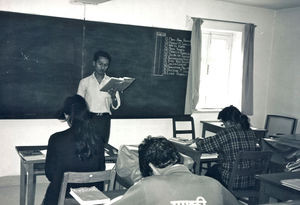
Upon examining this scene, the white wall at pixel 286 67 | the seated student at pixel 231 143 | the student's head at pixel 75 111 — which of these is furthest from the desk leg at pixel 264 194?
the white wall at pixel 286 67

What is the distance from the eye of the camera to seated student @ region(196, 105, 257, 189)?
3.56 meters

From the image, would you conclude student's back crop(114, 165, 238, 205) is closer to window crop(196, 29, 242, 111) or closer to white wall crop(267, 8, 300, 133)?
window crop(196, 29, 242, 111)

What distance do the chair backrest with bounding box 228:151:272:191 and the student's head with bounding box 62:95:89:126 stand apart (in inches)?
57.9

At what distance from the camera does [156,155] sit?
186 centimetres

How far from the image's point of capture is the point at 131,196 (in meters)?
1.61

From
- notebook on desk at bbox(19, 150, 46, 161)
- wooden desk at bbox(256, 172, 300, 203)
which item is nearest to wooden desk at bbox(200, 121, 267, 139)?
wooden desk at bbox(256, 172, 300, 203)

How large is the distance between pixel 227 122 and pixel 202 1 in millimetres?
2796

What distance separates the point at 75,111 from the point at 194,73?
3.35 meters

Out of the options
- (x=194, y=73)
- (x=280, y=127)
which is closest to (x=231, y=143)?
(x=194, y=73)

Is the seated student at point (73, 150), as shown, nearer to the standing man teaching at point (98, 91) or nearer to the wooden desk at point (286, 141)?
the standing man teaching at point (98, 91)

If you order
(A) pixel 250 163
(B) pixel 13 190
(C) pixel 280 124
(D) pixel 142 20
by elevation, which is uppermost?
(D) pixel 142 20

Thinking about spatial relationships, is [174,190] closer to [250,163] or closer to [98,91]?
[250,163]

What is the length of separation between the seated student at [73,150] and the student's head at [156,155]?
2.74ft

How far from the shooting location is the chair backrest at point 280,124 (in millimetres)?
5965
